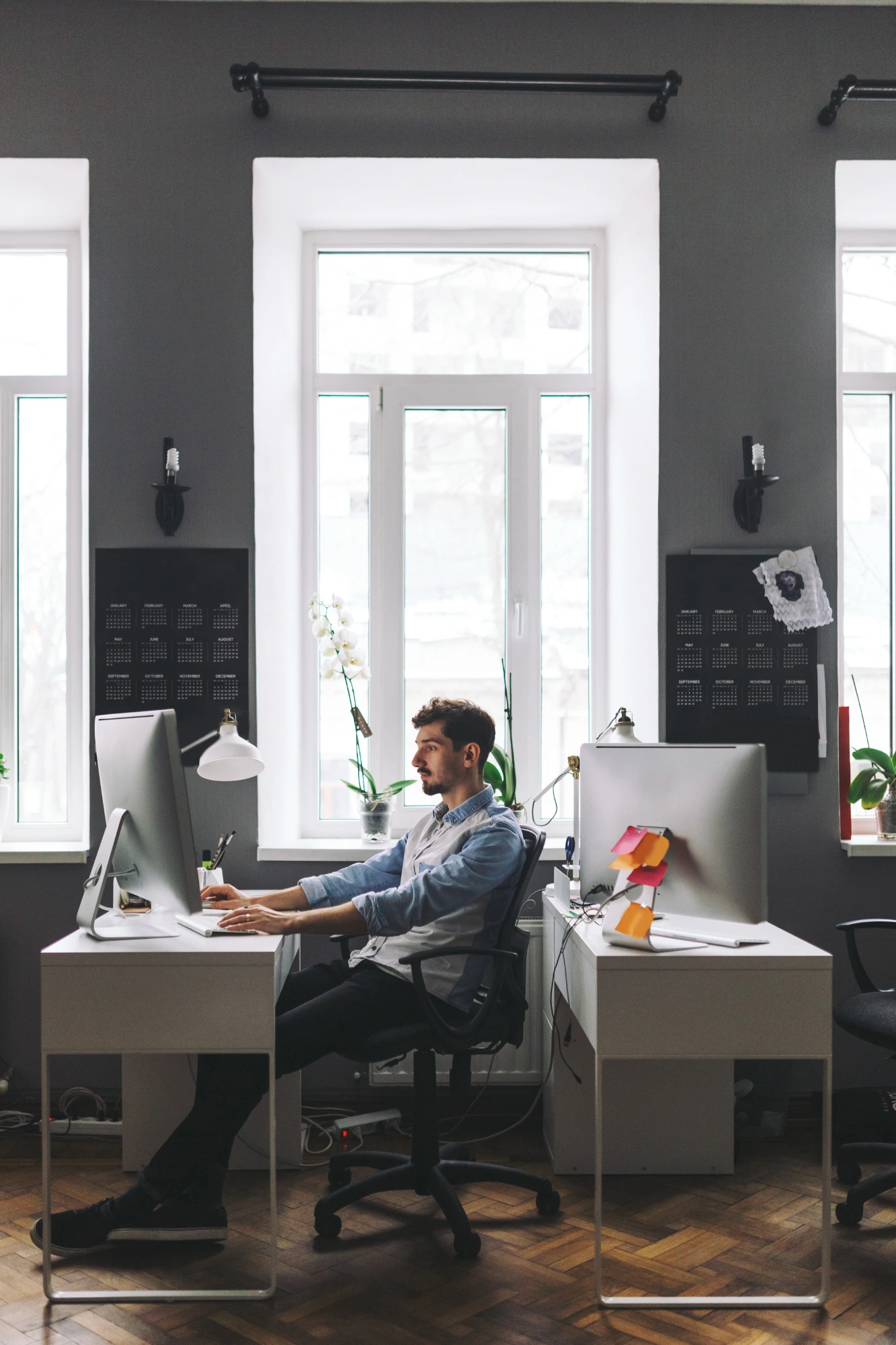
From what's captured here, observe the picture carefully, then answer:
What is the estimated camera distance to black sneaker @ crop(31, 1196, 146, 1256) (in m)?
2.34

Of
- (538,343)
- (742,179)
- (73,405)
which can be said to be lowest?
(73,405)

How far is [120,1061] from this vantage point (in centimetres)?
315

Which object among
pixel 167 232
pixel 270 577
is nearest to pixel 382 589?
pixel 270 577

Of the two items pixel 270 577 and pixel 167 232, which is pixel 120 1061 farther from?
pixel 167 232

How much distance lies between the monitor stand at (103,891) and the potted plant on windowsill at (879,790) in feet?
6.92

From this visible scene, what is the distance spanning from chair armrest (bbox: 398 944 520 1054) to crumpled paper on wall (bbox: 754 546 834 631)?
1.40 meters

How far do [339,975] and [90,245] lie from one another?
2293 millimetres

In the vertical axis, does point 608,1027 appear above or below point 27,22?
below

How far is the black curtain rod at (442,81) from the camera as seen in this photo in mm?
3027

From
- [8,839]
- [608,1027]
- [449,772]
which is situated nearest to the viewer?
[608,1027]

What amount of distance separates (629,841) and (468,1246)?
100 cm

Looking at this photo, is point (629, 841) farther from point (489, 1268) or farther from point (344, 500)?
point (344, 500)

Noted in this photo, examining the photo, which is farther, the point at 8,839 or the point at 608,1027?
the point at 8,839

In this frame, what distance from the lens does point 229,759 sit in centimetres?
272
